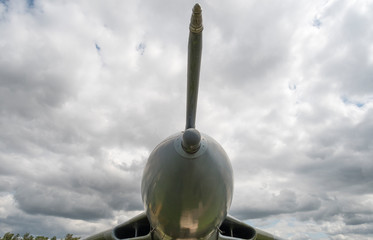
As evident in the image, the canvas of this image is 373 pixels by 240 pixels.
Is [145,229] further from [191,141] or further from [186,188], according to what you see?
[191,141]

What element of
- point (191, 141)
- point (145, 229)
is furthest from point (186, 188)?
point (145, 229)

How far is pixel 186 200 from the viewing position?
12.1 ft

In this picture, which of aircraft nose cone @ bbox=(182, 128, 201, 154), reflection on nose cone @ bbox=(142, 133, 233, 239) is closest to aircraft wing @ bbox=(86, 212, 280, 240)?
reflection on nose cone @ bbox=(142, 133, 233, 239)

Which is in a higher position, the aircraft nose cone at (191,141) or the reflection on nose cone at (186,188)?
the aircraft nose cone at (191,141)

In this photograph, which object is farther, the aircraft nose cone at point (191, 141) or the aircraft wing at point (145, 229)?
the aircraft wing at point (145, 229)

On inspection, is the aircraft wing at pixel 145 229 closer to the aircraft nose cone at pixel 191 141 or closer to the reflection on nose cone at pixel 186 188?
the reflection on nose cone at pixel 186 188

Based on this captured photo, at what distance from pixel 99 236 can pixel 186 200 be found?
5.88m

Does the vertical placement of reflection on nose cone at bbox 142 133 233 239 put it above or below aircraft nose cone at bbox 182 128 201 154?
below

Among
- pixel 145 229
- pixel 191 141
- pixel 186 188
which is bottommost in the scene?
pixel 145 229

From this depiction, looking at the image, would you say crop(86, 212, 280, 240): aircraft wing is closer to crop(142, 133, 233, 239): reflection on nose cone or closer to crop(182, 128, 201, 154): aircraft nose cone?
Result: crop(142, 133, 233, 239): reflection on nose cone

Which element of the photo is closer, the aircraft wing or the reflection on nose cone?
the reflection on nose cone

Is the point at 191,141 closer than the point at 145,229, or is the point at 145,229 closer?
the point at 191,141

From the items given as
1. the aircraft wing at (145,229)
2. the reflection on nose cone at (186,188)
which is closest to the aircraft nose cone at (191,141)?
the reflection on nose cone at (186,188)

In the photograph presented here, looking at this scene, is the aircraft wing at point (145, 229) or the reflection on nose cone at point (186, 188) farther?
the aircraft wing at point (145, 229)
